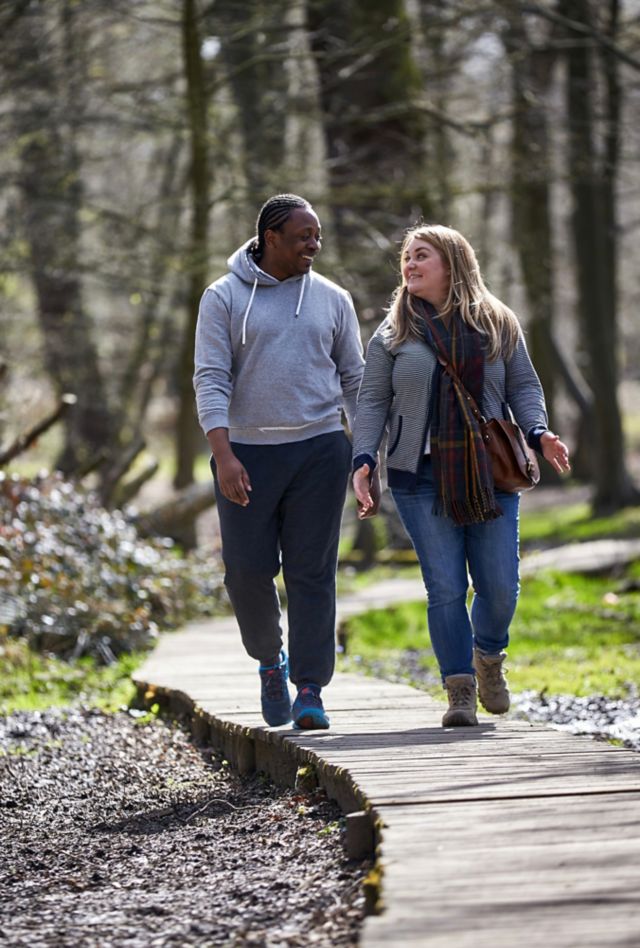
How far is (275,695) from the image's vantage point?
19.5 feet

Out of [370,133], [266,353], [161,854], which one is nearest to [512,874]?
[161,854]

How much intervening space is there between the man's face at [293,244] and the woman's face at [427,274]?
0.39 metres

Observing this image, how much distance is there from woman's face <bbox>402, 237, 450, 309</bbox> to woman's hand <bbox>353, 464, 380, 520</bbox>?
28.7 inches

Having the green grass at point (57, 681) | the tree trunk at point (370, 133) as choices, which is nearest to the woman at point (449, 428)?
the green grass at point (57, 681)

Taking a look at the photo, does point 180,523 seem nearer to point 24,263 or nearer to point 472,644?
point 24,263

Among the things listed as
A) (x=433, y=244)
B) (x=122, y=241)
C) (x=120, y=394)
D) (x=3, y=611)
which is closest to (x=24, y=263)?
(x=122, y=241)

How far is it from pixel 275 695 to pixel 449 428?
1355 millimetres

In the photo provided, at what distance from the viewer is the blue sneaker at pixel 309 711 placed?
225 inches

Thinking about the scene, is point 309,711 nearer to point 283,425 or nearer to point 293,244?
point 283,425

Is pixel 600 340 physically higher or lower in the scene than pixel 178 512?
higher

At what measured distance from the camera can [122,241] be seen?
615 inches

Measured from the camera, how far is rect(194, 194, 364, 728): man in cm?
557

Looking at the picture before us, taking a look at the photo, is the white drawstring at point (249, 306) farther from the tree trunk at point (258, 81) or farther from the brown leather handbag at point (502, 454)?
the tree trunk at point (258, 81)

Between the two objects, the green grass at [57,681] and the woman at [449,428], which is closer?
the woman at [449,428]
